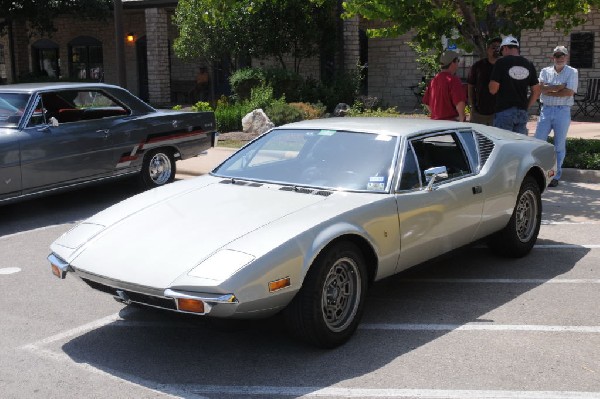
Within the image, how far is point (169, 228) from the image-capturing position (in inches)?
183

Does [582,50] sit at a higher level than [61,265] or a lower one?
higher

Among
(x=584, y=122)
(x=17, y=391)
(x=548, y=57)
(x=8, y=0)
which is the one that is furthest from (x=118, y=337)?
(x=8, y=0)

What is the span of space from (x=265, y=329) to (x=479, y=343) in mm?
1375

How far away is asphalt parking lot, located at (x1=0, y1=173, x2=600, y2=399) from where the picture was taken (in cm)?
409

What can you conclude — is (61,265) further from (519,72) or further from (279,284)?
(519,72)

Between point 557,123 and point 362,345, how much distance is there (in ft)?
20.8

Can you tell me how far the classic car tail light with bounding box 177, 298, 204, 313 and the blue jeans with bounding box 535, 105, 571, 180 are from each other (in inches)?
278

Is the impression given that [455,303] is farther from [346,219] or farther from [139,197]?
[139,197]

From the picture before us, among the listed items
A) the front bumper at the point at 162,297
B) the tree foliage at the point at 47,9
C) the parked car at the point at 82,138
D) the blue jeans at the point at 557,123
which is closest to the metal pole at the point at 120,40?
the parked car at the point at 82,138

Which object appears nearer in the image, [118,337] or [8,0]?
[118,337]

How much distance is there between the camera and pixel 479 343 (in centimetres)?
468

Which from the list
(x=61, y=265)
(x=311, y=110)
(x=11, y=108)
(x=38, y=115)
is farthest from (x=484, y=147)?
(x=311, y=110)

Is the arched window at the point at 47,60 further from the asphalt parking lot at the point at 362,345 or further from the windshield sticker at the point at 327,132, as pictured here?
the windshield sticker at the point at 327,132

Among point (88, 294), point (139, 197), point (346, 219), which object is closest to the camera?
point (346, 219)
